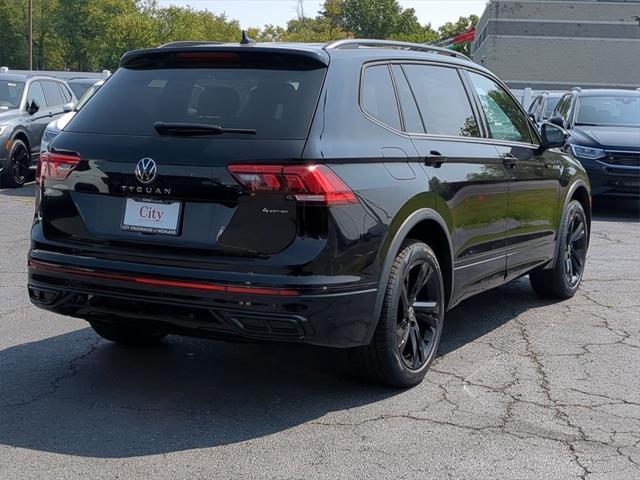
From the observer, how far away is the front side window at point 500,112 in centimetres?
609

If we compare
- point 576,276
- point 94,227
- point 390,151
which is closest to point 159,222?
point 94,227

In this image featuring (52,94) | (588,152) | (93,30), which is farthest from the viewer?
(93,30)

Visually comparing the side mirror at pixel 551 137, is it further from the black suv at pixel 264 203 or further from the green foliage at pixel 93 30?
the green foliage at pixel 93 30

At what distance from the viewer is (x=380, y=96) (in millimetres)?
4887

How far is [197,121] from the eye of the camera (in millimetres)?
4457

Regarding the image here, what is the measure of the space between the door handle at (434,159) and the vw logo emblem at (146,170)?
1.52 metres

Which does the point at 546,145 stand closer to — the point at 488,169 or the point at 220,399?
the point at 488,169

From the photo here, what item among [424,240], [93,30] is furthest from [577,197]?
[93,30]

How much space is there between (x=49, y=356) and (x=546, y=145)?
380 cm

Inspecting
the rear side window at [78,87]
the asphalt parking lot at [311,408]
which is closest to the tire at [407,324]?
the asphalt parking lot at [311,408]

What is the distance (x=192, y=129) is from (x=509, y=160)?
2514 mm

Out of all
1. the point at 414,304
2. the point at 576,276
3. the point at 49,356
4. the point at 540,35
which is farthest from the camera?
the point at 540,35

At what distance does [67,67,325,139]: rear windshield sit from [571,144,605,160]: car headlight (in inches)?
364

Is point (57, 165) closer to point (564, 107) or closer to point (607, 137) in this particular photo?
point (607, 137)
